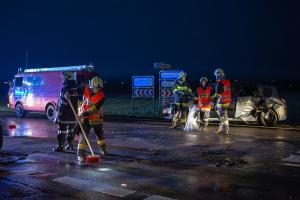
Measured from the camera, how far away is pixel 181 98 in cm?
1506

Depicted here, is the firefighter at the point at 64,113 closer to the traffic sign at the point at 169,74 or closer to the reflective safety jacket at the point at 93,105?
the reflective safety jacket at the point at 93,105

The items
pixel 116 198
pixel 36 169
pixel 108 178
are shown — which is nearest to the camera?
pixel 116 198

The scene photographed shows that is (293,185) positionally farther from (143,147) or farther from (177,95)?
(177,95)

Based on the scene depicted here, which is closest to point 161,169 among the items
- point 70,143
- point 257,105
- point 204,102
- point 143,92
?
point 70,143

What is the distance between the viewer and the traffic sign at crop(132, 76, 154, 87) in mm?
21281

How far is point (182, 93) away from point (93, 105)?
630cm

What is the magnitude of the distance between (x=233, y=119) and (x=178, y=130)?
2398mm

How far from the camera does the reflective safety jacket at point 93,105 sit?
9117mm

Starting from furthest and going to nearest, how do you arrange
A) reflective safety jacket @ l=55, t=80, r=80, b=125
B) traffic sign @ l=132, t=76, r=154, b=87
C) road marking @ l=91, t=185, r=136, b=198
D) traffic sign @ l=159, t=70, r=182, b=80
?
traffic sign @ l=132, t=76, r=154, b=87
traffic sign @ l=159, t=70, r=182, b=80
reflective safety jacket @ l=55, t=80, r=80, b=125
road marking @ l=91, t=185, r=136, b=198

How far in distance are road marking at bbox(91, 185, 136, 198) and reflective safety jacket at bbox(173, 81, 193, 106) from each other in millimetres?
8348

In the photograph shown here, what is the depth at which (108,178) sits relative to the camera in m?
7.51

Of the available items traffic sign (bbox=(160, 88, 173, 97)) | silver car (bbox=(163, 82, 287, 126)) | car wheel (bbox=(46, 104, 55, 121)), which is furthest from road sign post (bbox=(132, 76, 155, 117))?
silver car (bbox=(163, 82, 287, 126))

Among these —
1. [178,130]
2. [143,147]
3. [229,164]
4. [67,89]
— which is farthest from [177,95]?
[229,164]

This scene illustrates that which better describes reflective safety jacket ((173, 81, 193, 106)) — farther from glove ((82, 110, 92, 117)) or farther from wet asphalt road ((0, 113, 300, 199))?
glove ((82, 110, 92, 117))
